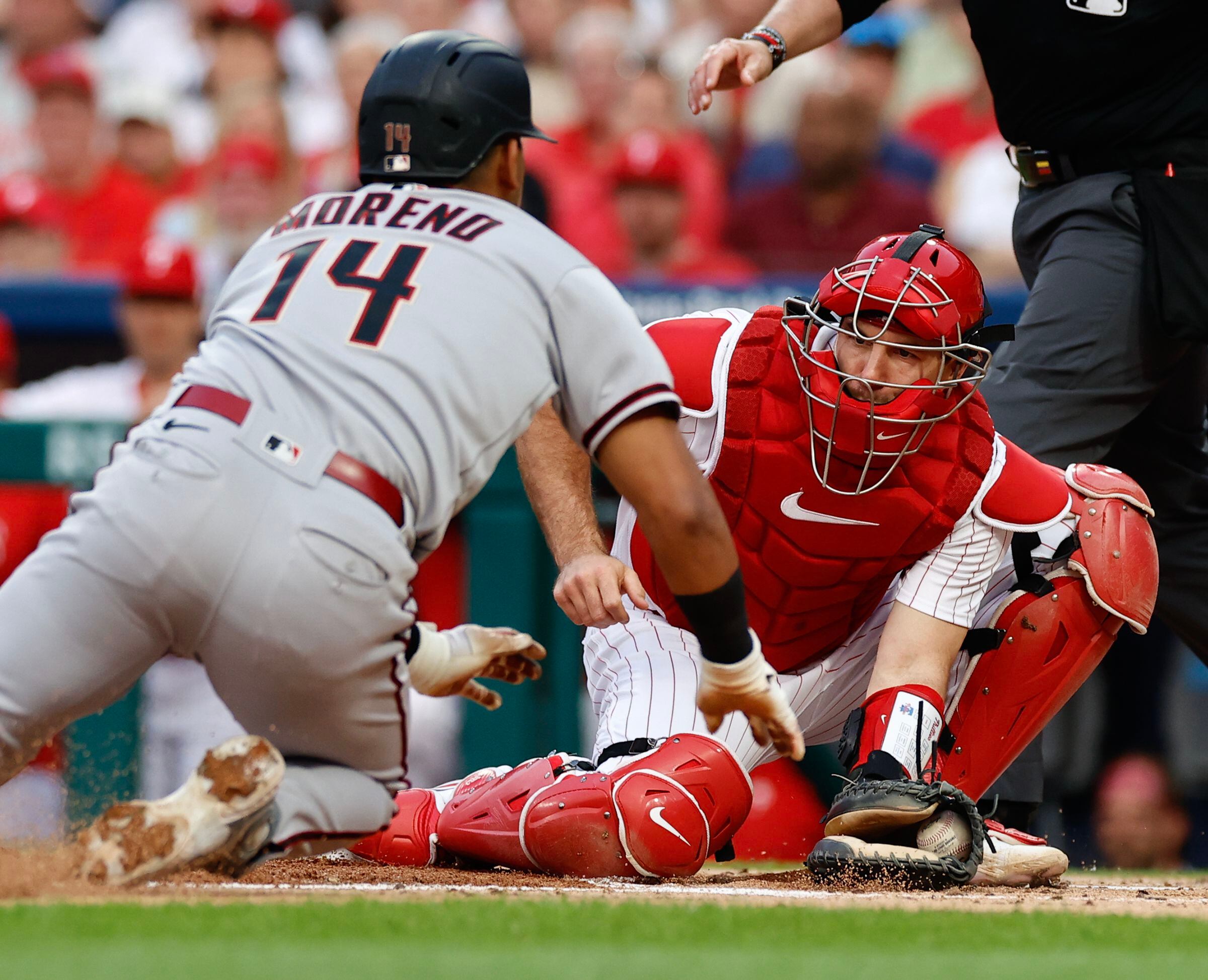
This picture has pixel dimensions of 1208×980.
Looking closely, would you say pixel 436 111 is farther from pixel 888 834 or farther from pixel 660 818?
pixel 888 834

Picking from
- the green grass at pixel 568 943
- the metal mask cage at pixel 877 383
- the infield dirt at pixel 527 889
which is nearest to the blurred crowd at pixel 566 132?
the metal mask cage at pixel 877 383

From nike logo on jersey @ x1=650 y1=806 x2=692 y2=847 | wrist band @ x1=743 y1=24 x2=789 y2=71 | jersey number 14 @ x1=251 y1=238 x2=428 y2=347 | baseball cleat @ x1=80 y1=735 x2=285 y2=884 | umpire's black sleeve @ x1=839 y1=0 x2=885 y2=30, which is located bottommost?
nike logo on jersey @ x1=650 y1=806 x2=692 y2=847

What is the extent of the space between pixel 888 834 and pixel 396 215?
1.54 metres

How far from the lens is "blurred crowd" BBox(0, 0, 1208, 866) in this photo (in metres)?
5.73

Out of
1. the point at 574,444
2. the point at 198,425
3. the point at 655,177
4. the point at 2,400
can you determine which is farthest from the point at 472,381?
the point at 655,177

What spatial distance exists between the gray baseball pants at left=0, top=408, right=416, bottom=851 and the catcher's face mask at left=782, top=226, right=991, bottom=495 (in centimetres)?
111

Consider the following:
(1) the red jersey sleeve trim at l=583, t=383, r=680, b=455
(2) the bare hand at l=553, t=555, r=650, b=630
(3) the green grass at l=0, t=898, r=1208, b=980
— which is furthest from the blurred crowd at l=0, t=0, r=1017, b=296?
(3) the green grass at l=0, t=898, r=1208, b=980

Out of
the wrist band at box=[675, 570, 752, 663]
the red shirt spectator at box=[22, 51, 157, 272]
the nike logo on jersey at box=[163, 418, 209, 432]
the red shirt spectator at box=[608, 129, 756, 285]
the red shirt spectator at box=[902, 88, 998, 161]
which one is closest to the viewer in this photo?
the nike logo on jersey at box=[163, 418, 209, 432]

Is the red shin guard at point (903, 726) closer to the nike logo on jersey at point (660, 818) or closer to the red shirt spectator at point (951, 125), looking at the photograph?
the nike logo on jersey at point (660, 818)

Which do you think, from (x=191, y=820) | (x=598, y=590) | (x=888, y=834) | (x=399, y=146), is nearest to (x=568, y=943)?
(x=191, y=820)

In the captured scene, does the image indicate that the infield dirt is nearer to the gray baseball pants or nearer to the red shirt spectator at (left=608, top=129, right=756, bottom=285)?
the gray baseball pants

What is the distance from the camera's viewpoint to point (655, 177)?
7.04m

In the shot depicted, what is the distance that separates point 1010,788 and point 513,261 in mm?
1980

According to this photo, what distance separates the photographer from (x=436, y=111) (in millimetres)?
2816
